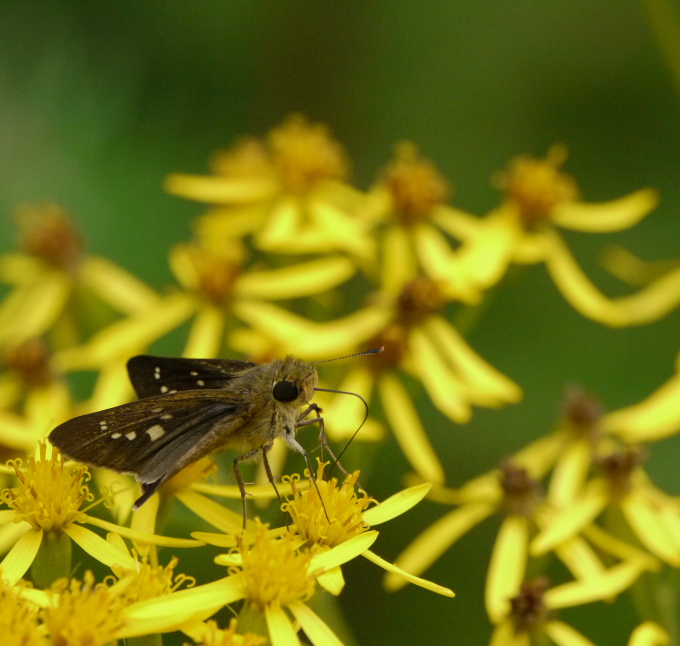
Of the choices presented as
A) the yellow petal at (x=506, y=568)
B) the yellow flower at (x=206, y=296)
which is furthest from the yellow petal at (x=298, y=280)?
the yellow petal at (x=506, y=568)

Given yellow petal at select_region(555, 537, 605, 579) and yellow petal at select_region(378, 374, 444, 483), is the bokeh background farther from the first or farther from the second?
yellow petal at select_region(555, 537, 605, 579)

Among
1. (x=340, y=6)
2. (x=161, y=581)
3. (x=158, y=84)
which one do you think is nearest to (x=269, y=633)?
(x=161, y=581)

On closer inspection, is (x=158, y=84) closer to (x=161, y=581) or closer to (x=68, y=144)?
(x=68, y=144)

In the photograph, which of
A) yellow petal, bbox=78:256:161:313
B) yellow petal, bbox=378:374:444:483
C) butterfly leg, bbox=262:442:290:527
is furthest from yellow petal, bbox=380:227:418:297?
butterfly leg, bbox=262:442:290:527

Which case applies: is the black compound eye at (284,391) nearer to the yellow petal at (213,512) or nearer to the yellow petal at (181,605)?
the yellow petal at (213,512)

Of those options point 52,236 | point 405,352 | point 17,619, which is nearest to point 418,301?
point 405,352

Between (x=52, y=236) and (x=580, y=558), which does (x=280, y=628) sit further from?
(x=52, y=236)
